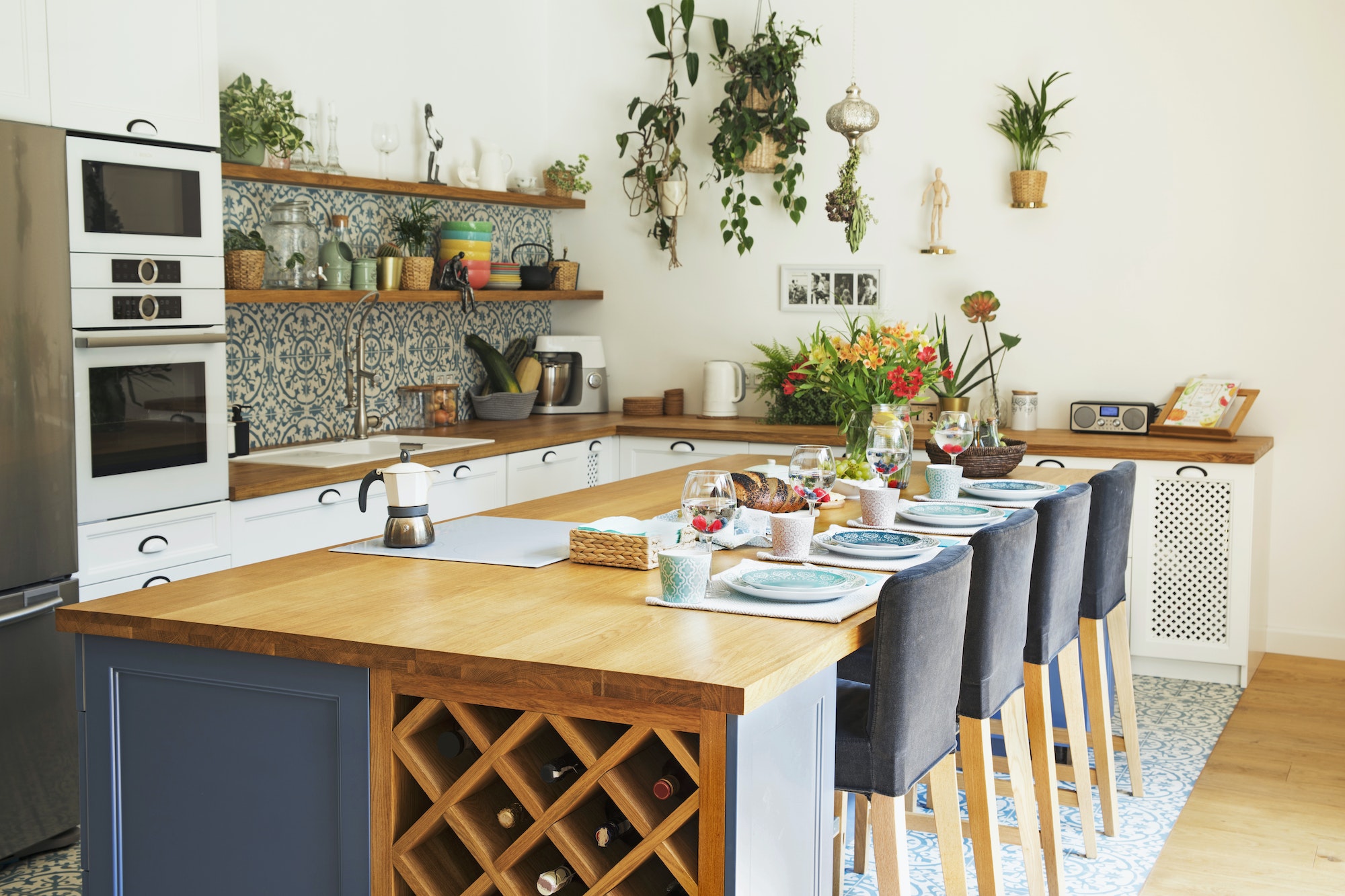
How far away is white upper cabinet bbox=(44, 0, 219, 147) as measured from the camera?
2.96 meters

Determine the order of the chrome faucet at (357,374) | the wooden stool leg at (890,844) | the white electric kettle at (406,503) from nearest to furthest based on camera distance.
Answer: the wooden stool leg at (890,844)
the white electric kettle at (406,503)
the chrome faucet at (357,374)

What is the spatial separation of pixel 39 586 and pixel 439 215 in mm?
2649

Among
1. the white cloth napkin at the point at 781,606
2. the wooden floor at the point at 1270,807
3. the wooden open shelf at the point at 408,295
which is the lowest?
the wooden floor at the point at 1270,807

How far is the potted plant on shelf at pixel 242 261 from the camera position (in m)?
3.88

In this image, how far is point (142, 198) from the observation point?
3168mm

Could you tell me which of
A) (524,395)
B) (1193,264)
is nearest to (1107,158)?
(1193,264)

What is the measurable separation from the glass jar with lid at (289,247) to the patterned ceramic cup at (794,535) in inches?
99.2

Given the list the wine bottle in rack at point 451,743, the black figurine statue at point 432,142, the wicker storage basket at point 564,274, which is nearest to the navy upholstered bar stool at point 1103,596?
the wine bottle in rack at point 451,743

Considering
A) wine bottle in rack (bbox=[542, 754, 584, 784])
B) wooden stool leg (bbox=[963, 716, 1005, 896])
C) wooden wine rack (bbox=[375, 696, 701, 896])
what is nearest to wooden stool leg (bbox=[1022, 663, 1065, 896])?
wooden stool leg (bbox=[963, 716, 1005, 896])

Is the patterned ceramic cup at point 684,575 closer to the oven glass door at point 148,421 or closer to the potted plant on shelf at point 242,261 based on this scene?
the oven glass door at point 148,421

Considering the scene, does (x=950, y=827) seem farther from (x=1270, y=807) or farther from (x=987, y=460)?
(x=1270, y=807)

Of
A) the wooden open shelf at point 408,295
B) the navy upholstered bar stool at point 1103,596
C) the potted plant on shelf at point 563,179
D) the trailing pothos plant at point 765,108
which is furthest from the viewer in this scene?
the potted plant on shelf at point 563,179

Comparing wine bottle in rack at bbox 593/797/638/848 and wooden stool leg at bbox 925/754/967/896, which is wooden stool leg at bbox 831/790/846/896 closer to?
wooden stool leg at bbox 925/754/967/896

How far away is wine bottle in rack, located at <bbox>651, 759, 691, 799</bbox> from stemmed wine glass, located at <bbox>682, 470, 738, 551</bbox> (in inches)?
16.7
